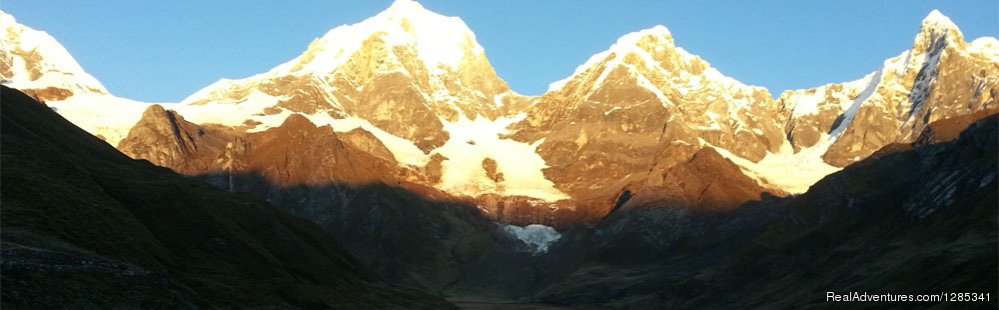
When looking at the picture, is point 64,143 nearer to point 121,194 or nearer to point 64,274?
point 121,194

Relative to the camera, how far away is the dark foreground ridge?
91.8 metres

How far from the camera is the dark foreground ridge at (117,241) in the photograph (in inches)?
3615

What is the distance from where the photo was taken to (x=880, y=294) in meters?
197

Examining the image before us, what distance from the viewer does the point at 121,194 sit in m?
153

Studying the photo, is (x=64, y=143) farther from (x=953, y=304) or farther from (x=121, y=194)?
(x=953, y=304)

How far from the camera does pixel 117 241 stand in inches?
4759

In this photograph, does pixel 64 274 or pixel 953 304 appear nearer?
pixel 64 274

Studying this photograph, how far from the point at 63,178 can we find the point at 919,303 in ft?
418

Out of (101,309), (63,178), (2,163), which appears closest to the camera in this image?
(101,309)

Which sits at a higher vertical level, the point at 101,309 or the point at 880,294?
the point at 880,294

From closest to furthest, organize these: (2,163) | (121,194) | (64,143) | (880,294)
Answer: (2,163) → (121,194) → (64,143) → (880,294)

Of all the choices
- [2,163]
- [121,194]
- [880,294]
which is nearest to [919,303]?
[880,294]

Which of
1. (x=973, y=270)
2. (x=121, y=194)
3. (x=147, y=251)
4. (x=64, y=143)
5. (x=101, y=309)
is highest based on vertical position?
(x=973, y=270)

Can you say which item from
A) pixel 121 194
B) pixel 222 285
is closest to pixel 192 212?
pixel 121 194
